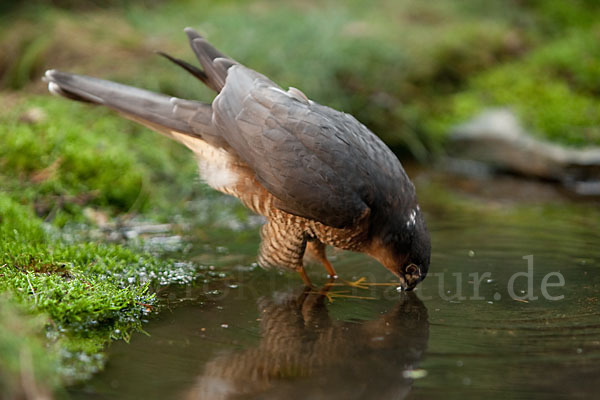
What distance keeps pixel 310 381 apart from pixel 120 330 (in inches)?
42.8

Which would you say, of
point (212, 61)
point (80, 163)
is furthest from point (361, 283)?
point (80, 163)

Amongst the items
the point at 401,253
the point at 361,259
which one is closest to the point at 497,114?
the point at 361,259

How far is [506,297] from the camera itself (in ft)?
12.9

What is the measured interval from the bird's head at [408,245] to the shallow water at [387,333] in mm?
132

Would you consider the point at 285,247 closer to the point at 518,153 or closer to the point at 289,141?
the point at 289,141

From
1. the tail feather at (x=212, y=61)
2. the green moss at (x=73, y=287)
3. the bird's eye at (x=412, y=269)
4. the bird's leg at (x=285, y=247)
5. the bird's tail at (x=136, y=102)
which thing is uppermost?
the tail feather at (x=212, y=61)

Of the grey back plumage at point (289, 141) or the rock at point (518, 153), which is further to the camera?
the rock at point (518, 153)

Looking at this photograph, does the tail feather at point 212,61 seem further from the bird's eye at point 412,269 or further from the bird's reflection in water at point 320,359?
the bird's eye at point 412,269

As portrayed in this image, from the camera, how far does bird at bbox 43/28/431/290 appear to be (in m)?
3.90

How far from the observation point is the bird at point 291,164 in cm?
390

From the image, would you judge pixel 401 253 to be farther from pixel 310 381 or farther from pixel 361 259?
pixel 310 381

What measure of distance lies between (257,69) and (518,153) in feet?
10.1

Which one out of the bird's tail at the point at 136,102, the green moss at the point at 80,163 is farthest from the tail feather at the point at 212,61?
the green moss at the point at 80,163

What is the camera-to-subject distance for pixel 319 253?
4.54 meters
